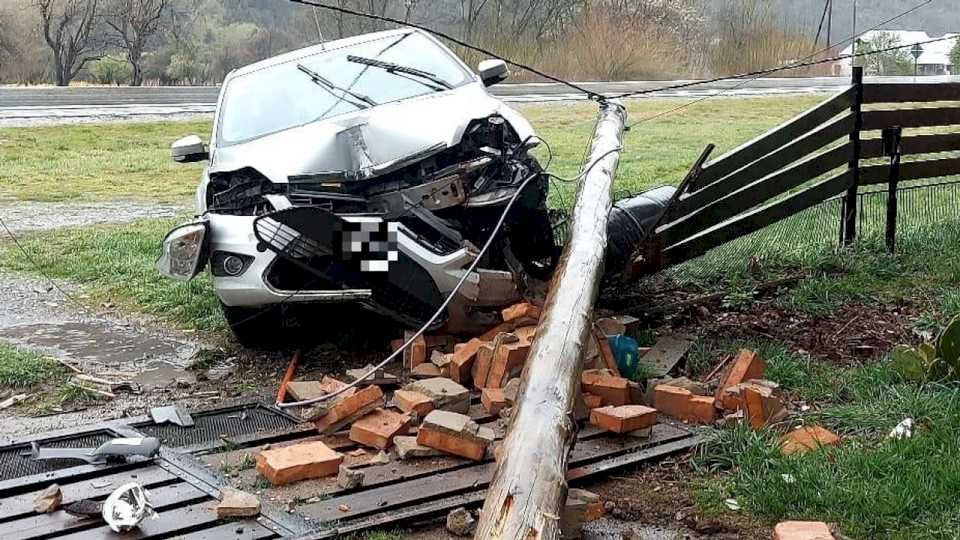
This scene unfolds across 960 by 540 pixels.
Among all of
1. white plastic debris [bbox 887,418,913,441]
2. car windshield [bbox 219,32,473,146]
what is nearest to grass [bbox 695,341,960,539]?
white plastic debris [bbox 887,418,913,441]

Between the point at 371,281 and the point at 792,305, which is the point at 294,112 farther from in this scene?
the point at 792,305

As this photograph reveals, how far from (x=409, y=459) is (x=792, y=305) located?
3.43 m

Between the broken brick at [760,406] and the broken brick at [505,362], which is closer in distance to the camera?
the broken brick at [760,406]

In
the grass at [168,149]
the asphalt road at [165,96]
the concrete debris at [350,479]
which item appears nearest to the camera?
the concrete debris at [350,479]

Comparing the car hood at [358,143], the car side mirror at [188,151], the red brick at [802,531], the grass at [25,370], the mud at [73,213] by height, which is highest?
the car hood at [358,143]

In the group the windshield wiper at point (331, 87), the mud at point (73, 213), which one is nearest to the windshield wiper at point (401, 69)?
the windshield wiper at point (331, 87)

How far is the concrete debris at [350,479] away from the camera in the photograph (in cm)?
428

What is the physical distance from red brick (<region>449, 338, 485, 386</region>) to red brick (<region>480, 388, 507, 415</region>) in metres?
0.36

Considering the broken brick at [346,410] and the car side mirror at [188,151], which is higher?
the car side mirror at [188,151]

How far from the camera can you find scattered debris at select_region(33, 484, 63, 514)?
415 cm

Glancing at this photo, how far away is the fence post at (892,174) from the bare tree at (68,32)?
3232 cm

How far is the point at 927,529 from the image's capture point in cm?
368

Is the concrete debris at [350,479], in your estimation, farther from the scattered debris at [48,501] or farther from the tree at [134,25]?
the tree at [134,25]

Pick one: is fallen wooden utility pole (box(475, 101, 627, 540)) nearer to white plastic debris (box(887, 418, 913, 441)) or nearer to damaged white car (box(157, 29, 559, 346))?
damaged white car (box(157, 29, 559, 346))
